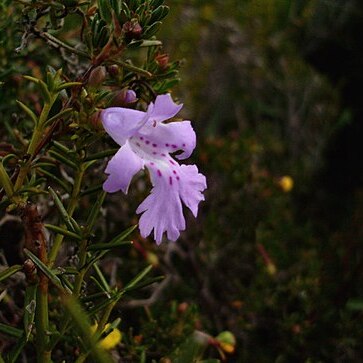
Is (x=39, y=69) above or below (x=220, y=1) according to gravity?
above

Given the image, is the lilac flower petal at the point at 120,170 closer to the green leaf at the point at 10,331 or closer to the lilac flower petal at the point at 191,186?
the lilac flower petal at the point at 191,186

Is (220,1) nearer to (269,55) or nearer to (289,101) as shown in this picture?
(269,55)

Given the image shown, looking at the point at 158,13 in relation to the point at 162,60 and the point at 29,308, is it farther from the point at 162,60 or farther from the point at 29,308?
the point at 29,308

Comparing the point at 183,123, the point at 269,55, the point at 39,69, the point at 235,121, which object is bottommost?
the point at 235,121

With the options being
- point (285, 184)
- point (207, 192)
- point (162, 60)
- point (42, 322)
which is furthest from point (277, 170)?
point (42, 322)

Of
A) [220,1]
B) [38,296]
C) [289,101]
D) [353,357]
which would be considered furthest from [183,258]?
[220,1]
